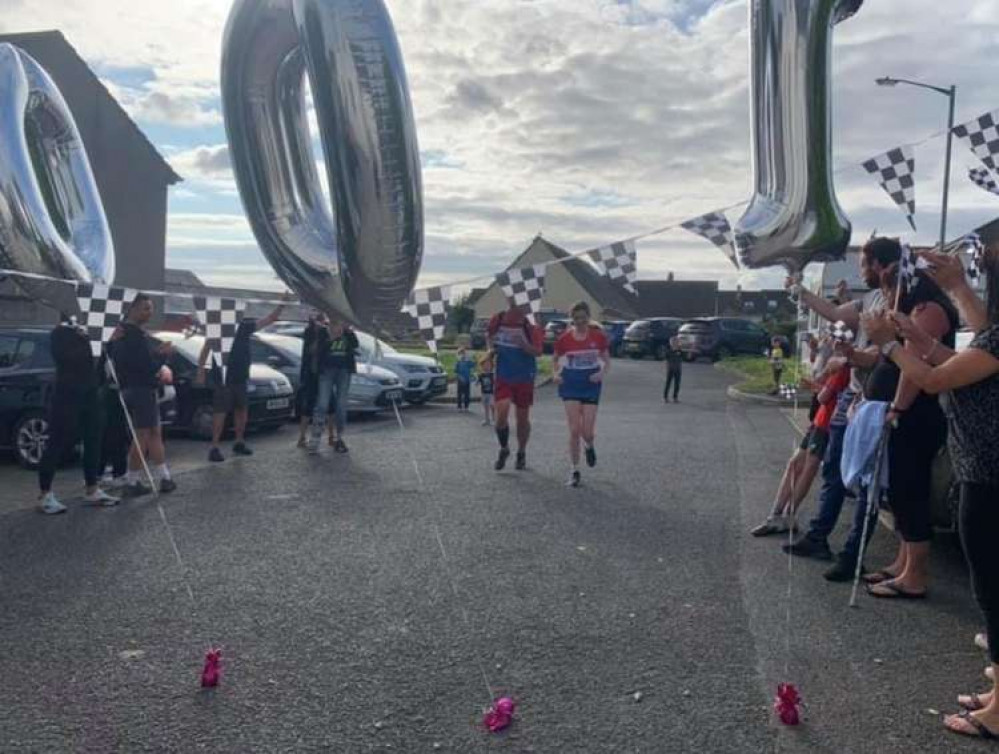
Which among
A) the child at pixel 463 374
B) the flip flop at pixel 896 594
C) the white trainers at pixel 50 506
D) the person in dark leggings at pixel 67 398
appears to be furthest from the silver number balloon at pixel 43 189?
the child at pixel 463 374

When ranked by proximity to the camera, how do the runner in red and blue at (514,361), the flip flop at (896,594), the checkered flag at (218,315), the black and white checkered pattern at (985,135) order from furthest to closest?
the runner in red and blue at (514,361)
the black and white checkered pattern at (985,135)
the flip flop at (896,594)
the checkered flag at (218,315)

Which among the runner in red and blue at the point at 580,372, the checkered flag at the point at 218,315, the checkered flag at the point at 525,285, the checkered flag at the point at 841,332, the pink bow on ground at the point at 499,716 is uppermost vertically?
the checkered flag at the point at 525,285

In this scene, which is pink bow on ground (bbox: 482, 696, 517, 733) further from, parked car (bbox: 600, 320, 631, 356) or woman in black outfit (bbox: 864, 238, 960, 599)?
parked car (bbox: 600, 320, 631, 356)

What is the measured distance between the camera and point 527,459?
9.67 metres

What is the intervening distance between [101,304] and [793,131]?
355 centimetres

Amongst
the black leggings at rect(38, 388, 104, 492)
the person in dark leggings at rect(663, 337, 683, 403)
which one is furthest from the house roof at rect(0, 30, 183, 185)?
the person in dark leggings at rect(663, 337, 683, 403)

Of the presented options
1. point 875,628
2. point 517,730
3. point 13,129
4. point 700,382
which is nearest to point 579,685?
point 517,730

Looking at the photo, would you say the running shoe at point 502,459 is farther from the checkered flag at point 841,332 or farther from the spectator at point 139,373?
the checkered flag at point 841,332

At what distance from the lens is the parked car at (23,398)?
9078 millimetres

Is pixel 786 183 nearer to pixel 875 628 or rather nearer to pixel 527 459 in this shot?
pixel 875 628

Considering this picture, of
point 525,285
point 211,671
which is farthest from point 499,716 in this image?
point 525,285

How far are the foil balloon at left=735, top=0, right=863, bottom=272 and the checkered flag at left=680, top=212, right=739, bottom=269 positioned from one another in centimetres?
59

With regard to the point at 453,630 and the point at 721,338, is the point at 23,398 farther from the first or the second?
the point at 721,338

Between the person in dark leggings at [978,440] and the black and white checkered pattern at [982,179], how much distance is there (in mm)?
3802
